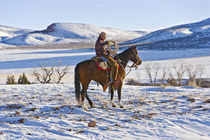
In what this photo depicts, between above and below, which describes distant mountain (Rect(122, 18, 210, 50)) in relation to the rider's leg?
above

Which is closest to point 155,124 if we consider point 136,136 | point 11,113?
point 136,136

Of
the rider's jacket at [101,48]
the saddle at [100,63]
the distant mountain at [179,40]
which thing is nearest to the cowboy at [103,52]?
the rider's jacket at [101,48]

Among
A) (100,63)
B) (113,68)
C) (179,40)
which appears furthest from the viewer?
(179,40)

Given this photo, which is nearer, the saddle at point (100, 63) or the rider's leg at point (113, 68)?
the saddle at point (100, 63)

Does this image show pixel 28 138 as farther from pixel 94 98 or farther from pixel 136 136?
pixel 94 98

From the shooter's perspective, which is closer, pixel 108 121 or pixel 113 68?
pixel 108 121

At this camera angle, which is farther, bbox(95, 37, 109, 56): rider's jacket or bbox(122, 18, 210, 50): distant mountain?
bbox(122, 18, 210, 50): distant mountain

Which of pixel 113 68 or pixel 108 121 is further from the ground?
pixel 113 68

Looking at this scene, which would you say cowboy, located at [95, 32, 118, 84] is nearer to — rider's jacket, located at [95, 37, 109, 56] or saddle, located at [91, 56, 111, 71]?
rider's jacket, located at [95, 37, 109, 56]

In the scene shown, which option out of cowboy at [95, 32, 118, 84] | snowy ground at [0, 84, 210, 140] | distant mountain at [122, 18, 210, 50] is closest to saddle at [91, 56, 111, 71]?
cowboy at [95, 32, 118, 84]

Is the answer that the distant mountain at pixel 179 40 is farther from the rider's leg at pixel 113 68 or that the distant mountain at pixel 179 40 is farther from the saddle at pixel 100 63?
the saddle at pixel 100 63

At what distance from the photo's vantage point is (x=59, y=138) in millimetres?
5152

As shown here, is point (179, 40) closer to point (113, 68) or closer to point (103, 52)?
point (113, 68)

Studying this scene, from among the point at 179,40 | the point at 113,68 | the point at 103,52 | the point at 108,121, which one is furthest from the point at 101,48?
the point at 179,40
